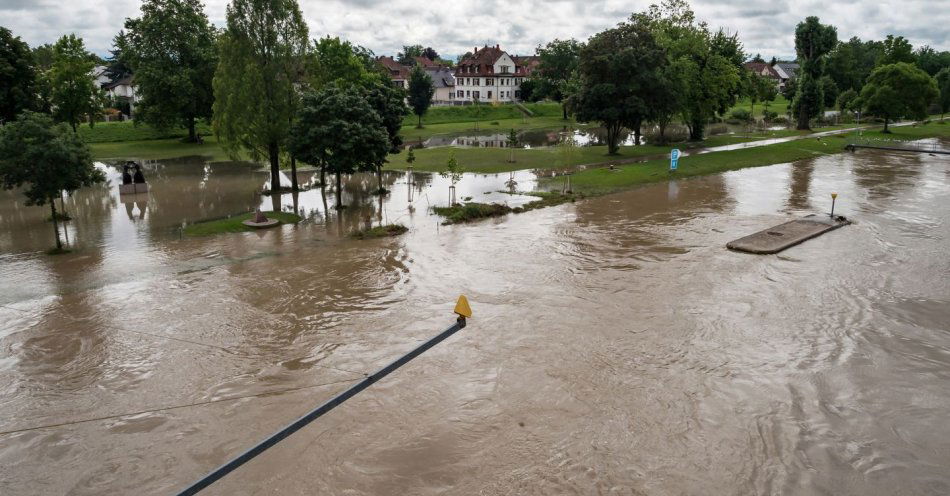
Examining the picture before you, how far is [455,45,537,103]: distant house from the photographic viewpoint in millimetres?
105000

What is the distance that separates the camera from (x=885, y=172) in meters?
41.0

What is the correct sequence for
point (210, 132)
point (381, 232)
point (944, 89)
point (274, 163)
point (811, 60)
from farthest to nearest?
point (944, 89) → point (811, 60) → point (210, 132) → point (274, 163) → point (381, 232)

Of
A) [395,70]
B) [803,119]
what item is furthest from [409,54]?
[803,119]

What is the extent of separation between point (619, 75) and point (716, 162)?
9372mm

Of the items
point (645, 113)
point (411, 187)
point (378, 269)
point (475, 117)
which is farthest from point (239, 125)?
point (475, 117)

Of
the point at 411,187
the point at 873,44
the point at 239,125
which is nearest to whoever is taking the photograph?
the point at 239,125

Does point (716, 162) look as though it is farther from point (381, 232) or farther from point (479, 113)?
point (479, 113)

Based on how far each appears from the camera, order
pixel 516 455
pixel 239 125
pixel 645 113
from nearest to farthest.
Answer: pixel 516 455
pixel 239 125
pixel 645 113

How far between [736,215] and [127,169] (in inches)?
1270

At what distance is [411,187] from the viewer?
35.5m

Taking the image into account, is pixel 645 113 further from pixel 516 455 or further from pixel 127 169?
pixel 516 455

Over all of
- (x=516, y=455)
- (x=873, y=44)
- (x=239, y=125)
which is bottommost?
(x=516, y=455)

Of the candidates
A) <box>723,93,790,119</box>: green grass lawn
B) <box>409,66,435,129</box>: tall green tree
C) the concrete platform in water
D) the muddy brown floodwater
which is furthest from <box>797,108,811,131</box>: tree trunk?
the muddy brown floodwater

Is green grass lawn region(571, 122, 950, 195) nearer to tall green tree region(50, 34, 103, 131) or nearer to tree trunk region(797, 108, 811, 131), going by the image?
A: tree trunk region(797, 108, 811, 131)
